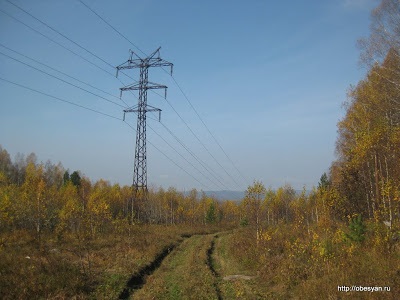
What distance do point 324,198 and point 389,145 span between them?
482cm

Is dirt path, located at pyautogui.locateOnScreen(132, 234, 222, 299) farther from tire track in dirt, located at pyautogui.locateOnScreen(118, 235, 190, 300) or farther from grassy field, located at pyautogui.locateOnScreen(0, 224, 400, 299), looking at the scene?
tire track in dirt, located at pyautogui.locateOnScreen(118, 235, 190, 300)

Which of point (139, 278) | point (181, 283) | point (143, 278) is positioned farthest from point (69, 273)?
point (181, 283)

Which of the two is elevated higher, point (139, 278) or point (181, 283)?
point (181, 283)

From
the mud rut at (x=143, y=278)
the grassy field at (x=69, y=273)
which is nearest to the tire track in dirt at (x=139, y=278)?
the mud rut at (x=143, y=278)

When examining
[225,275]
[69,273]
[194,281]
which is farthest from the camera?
[225,275]

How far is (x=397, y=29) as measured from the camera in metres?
13.2

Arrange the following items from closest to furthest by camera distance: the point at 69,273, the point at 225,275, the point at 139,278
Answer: the point at 69,273
the point at 139,278
the point at 225,275

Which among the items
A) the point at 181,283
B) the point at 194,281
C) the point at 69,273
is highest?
the point at 69,273

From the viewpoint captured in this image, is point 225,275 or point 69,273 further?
point 225,275

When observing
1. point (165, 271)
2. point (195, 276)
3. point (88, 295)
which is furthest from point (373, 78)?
point (88, 295)

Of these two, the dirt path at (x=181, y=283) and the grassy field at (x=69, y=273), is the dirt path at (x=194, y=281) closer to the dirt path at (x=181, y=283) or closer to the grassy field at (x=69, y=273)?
the dirt path at (x=181, y=283)

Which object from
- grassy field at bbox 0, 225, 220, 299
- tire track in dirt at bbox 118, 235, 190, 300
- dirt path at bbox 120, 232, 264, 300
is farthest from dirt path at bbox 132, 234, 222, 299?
grassy field at bbox 0, 225, 220, 299

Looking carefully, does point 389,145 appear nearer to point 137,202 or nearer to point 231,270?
point 231,270

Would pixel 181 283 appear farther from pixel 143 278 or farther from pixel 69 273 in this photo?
pixel 69 273
